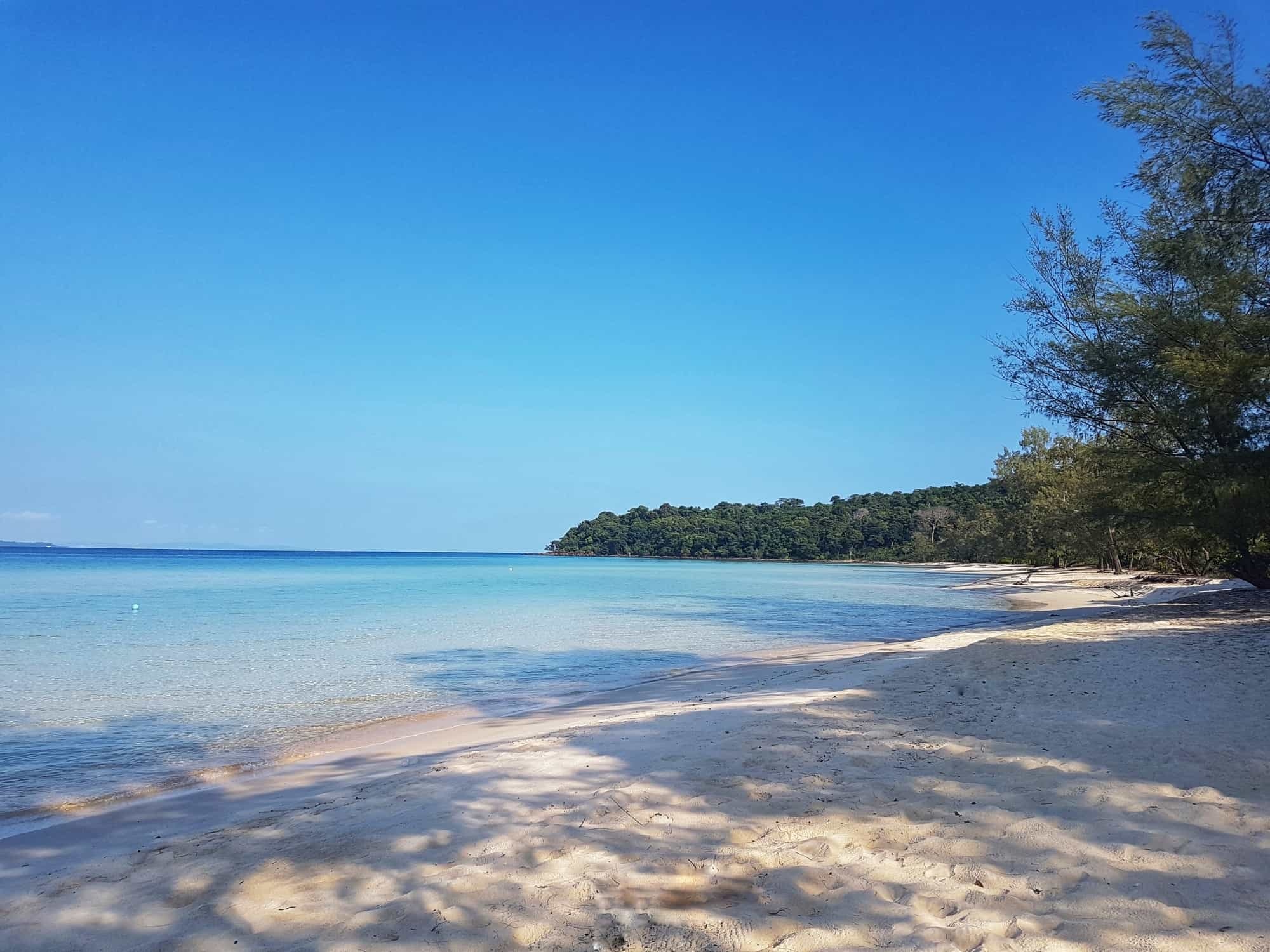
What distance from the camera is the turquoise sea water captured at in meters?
8.61

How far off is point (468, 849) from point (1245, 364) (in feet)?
42.9

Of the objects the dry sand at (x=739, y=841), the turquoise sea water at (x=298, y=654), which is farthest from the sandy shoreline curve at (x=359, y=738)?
the dry sand at (x=739, y=841)

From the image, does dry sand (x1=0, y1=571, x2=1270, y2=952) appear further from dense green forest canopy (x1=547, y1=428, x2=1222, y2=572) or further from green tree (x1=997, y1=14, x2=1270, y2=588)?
dense green forest canopy (x1=547, y1=428, x2=1222, y2=572)

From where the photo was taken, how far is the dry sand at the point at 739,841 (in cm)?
323

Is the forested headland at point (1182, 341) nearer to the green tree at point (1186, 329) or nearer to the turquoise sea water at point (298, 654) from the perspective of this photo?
the green tree at point (1186, 329)

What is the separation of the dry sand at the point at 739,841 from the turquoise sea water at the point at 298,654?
2.52 m

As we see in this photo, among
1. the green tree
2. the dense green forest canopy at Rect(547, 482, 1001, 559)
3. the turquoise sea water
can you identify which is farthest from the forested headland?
the dense green forest canopy at Rect(547, 482, 1001, 559)

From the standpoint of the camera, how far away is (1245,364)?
37.2 ft

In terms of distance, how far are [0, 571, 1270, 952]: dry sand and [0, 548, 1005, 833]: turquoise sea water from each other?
8.28 feet

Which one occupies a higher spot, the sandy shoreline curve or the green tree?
the green tree

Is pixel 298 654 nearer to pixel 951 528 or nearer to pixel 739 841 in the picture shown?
pixel 739 841

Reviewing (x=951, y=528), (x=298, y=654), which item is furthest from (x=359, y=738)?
(x=951, y=528)

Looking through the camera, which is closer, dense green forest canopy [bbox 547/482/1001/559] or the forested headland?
the forested headland

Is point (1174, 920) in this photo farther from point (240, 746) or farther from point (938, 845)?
point (240, 746)
